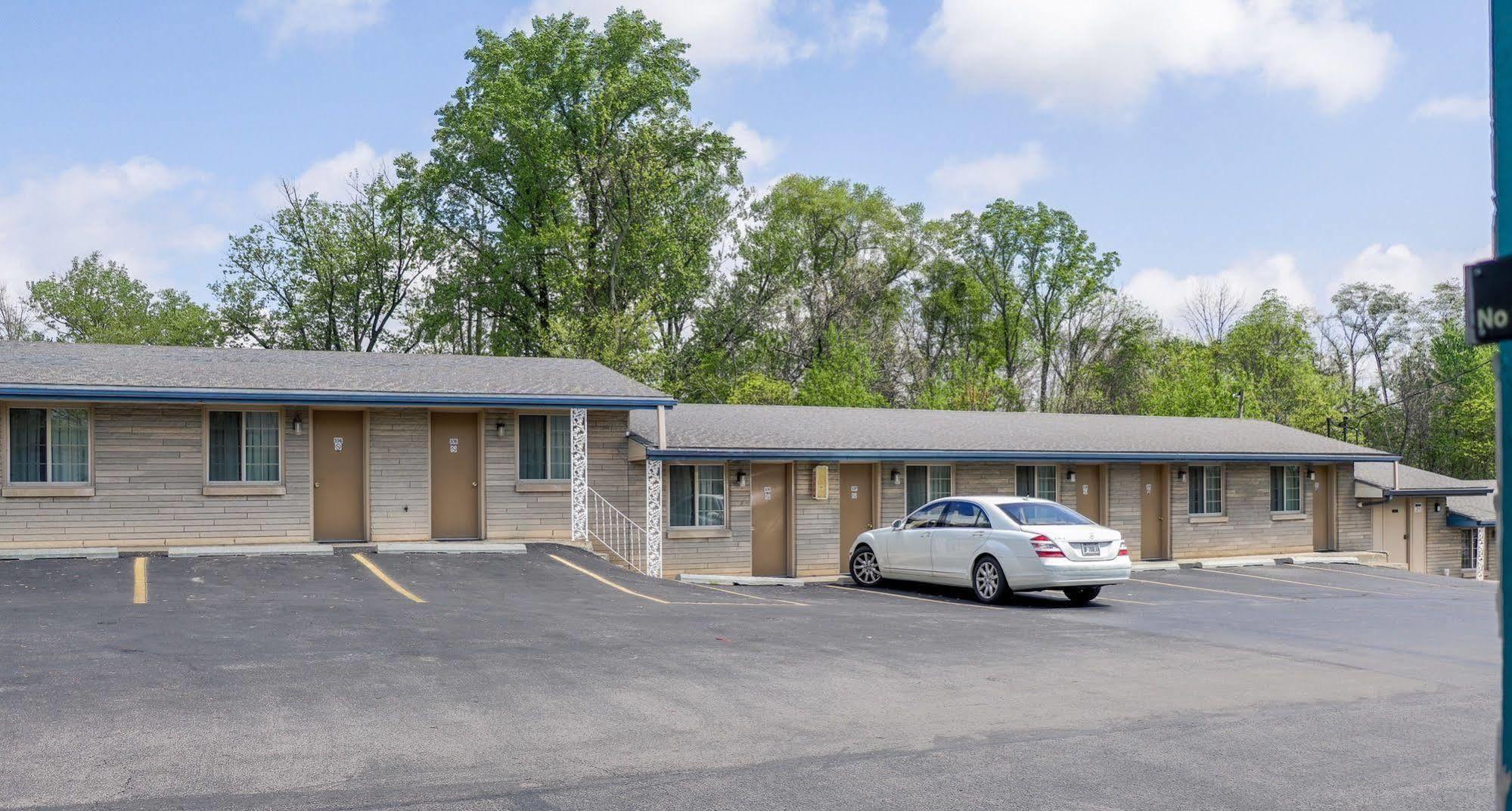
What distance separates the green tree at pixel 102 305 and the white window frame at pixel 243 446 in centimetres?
3226

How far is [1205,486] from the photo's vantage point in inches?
1004

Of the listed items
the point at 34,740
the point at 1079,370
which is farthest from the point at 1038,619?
the point at 1079,370

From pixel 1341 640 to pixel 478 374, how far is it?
13734mm

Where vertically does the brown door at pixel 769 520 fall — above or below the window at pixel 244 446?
below

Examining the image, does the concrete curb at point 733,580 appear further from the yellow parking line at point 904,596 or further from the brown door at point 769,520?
the brown door at point 769,520

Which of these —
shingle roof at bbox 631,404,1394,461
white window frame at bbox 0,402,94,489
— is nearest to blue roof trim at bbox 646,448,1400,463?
shingle roof at bbox 631,404,1394,461

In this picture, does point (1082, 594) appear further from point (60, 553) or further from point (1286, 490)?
point (60, 553)

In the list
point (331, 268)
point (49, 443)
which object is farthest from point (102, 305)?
point (49, 443)

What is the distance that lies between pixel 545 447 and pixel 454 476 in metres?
1.57

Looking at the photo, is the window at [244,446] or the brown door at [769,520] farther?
the brown door at [769,520]

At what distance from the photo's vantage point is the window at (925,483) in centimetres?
2244

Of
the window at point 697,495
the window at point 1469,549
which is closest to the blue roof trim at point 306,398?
the window at point 697,495

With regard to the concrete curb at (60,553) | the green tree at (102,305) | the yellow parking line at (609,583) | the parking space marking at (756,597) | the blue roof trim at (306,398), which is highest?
the green tree at (102,305)

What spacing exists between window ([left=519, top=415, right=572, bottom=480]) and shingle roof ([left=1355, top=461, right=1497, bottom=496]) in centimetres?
2012
